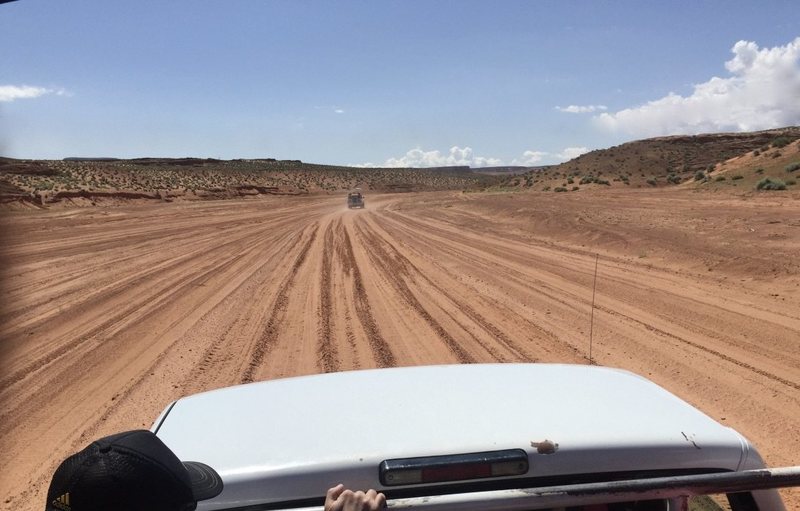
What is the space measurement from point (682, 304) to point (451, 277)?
505 centimetres

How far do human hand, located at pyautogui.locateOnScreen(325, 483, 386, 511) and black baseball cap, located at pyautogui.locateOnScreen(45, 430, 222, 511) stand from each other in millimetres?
448

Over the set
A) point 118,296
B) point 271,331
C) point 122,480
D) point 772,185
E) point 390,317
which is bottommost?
point 118,296

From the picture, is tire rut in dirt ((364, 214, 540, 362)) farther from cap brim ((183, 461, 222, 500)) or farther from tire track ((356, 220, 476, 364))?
cap brim ((183, 461, 222, 500))

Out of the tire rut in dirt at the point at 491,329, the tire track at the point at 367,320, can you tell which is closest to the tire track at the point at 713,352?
the tire rut in dirt at the point at 491,329

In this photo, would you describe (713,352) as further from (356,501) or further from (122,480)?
(122,480)

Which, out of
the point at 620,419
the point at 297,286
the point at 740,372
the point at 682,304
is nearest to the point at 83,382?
the point at 297,286

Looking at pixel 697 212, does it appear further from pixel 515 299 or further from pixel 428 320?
pixel 428 320

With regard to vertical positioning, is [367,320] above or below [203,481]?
below

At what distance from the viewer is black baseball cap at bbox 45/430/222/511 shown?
176 cm

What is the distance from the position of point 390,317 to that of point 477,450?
317 inches

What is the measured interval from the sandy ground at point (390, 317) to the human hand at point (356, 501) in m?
4.12

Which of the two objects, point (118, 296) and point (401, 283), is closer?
point (118, 296)

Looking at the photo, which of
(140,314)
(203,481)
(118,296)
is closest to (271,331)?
(140,314)

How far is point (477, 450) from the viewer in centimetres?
214
